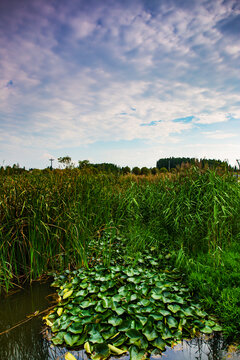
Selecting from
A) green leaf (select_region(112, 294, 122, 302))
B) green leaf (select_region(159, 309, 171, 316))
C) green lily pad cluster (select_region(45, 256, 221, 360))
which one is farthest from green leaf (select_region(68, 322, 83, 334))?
green leaf (select_region(159, 309, 171, 316))

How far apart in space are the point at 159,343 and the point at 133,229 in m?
2.01

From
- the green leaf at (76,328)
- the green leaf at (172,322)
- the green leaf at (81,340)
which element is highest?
the green leaf at (172,322)

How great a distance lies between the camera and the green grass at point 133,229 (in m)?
2.52

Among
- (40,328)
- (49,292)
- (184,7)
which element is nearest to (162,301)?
(40,328)

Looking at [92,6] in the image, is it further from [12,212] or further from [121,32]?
[12,212]

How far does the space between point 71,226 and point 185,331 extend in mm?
1786

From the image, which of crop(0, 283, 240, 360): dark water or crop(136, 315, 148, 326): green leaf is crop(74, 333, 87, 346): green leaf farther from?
crop(136, 315, 148, 326): green leaf

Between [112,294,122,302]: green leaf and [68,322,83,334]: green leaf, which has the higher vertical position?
[112,294,122,302]: green leaf

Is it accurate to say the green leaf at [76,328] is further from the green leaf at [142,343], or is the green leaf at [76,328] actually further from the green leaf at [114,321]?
the green leaf at [142,343]

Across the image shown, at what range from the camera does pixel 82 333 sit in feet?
5.86

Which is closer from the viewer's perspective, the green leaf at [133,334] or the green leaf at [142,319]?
the green leaf at [133,334]

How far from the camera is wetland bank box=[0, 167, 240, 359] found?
1.83 metres

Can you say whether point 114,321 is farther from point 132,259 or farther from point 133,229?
point 133,229

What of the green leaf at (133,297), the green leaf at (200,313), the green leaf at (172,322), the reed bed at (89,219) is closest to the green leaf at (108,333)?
the green leaf at (133,297)
